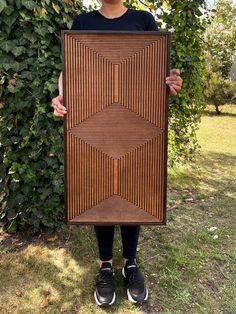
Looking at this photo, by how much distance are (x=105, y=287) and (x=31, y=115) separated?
1303mm

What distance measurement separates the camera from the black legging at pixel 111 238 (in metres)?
2.43

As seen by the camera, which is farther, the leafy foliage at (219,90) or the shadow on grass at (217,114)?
the shadow on grass at (217,114)

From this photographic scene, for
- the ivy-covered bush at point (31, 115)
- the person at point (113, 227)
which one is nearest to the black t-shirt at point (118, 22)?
the person at point (113, 227)

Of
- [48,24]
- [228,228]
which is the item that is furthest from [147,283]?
[48,24]

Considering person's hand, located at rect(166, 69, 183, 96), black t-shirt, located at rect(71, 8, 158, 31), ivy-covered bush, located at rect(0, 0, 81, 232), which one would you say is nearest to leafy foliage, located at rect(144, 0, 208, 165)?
ivy-covered bush, located at rect(0, 0, 81, 232)

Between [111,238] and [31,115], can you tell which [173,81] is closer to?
[111,238]

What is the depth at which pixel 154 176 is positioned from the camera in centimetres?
212

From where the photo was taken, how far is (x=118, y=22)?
211cm

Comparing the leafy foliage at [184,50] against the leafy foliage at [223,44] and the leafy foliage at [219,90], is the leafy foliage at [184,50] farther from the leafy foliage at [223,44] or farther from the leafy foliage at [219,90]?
the leafy foliage at [219,90]

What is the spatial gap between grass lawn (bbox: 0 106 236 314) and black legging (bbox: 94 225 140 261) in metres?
0.24

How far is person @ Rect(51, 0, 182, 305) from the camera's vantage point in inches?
82.5

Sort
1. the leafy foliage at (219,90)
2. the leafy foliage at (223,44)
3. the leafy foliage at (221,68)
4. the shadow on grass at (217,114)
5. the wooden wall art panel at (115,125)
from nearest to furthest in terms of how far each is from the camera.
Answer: the wooden wall art panel at (115,125)
the leafy foliage at (223,44)
the leafy foliage at (221,68)
the leafy foliage at (219,90)
the shadow on grass at (217,114)

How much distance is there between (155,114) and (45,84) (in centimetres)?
104

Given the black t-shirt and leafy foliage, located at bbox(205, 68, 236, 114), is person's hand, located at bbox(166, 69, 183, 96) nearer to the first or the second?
the black t-shirt
